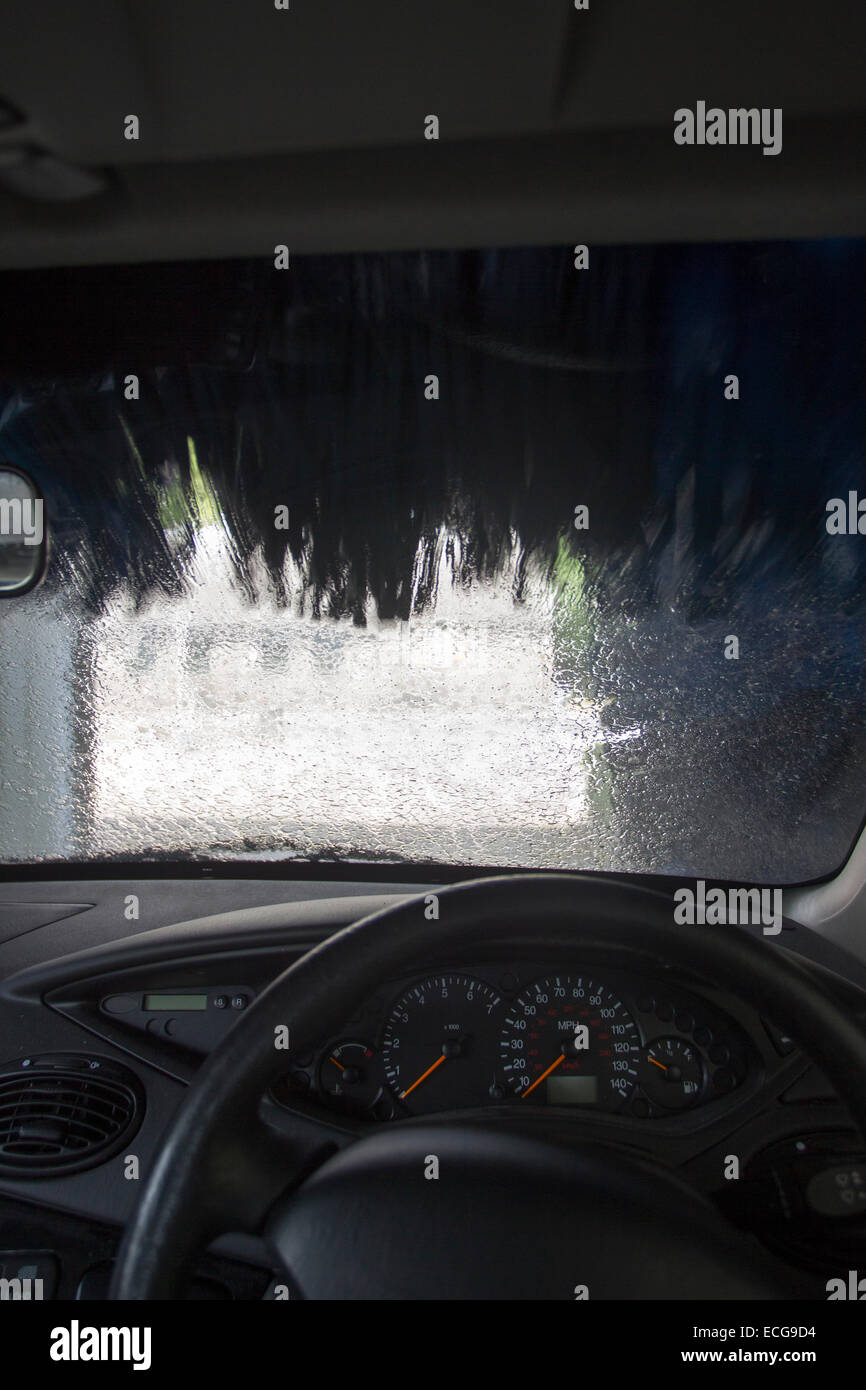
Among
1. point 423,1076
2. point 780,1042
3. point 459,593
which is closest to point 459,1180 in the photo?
point 423,1076

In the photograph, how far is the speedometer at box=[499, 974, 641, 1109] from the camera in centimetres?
154

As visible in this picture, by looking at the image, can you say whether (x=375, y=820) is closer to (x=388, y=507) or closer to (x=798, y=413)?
(x=388, y=507)

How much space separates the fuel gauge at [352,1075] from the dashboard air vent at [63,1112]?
1.11 feet

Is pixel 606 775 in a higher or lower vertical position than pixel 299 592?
lower

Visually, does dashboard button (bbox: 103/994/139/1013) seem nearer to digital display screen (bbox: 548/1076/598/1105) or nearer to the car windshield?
the car windshield

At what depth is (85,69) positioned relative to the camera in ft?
4.51

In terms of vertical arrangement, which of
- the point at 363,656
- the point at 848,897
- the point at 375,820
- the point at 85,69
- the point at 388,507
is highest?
the point at 85,69

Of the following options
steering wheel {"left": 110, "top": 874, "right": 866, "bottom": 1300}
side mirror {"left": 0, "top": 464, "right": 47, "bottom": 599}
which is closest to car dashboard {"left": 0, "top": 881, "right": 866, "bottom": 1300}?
steering wheel {"left": 110, "top": 874, "right": 866, "bottom": 1300}

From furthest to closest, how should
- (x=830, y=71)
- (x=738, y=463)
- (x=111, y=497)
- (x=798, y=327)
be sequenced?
(x=111, y=497)
(x=738, y=463)
(x=798, y=327)
(x=830, y=71)

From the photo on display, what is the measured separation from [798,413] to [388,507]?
2.74ft

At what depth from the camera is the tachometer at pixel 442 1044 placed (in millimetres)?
1543

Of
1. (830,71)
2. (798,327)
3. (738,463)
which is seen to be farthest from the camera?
(738,463)

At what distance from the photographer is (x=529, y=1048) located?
1.56m

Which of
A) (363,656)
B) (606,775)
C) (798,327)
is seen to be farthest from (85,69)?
(606,775)
